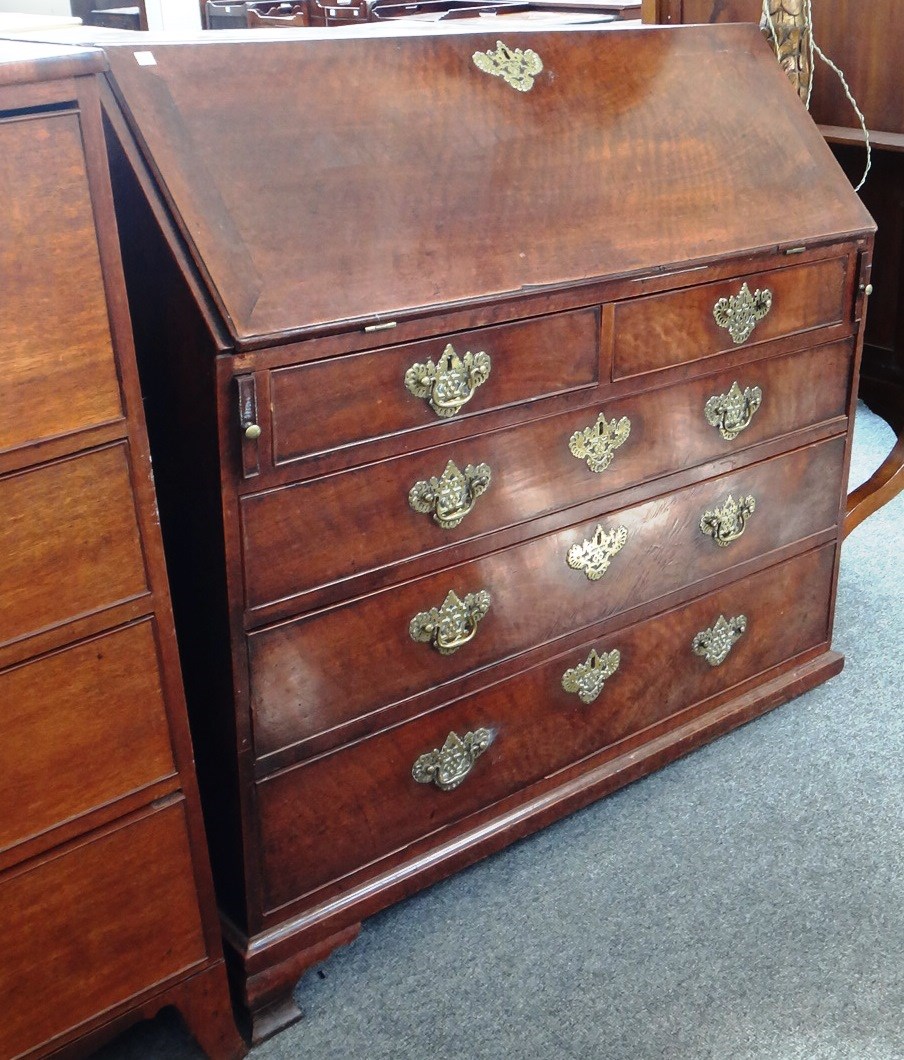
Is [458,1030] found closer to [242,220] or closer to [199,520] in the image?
[199,520]

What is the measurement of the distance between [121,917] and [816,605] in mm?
1386

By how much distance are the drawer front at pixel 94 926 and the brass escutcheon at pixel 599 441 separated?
0.72 meters

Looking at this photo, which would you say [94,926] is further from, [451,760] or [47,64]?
[47,64]

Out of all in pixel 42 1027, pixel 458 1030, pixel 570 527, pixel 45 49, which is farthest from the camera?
pixel 570 527

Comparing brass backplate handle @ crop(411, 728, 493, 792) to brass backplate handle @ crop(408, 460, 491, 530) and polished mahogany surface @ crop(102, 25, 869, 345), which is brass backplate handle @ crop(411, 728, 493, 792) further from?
polished mahogany surface @ crop(102, 25, 869, 345)

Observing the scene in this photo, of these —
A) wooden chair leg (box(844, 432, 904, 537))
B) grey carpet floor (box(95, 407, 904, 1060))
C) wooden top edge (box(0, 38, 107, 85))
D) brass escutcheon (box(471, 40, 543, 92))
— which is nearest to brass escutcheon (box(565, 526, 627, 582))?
grey carpet floor (box(95, 407, 904, 1060))

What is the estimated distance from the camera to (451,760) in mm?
1678

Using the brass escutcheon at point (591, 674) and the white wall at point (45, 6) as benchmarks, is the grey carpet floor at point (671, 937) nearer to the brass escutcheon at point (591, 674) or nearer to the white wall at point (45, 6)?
the brass escutcheon at point (591, 674)

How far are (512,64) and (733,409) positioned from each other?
619 mm

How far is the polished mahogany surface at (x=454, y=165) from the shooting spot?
1.30 m

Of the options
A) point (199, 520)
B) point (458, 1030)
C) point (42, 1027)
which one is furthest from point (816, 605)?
point (42, 1027)

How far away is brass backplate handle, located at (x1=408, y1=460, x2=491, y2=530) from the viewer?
1.50m

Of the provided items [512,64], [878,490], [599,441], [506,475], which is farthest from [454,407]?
[878,490]

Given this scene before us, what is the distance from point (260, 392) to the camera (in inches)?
50.9
